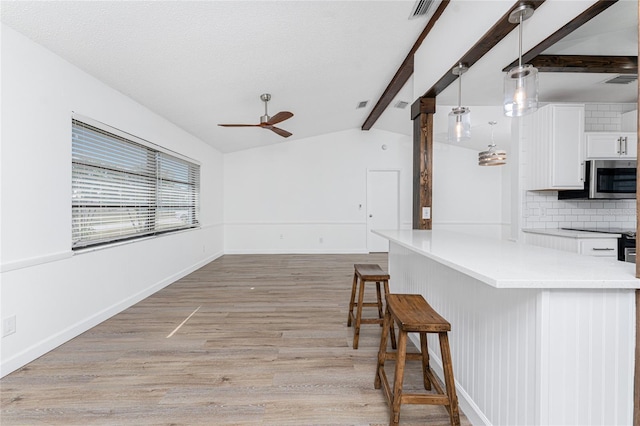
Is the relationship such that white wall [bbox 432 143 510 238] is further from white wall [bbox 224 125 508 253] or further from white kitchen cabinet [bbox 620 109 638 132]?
white kitchen cabinet [bbox 620 109 638 132]

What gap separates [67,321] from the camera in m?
2.66

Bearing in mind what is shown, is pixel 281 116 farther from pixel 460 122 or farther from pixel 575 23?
pixel 575 23

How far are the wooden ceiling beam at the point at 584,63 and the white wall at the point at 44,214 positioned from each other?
12.7 ft

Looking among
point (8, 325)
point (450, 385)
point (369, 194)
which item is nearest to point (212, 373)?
point (8, 325)

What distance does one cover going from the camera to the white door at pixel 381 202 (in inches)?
293

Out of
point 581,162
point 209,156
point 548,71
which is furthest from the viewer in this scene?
point 209,156

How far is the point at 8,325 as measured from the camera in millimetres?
2148

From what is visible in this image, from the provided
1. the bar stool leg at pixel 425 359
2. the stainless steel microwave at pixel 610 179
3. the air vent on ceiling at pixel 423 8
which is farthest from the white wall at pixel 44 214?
the stainless steel microwave at pixel 610 179

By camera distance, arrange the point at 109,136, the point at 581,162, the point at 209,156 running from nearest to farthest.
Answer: the point at 109,136 < the point at 581,162 < the point at 209,156

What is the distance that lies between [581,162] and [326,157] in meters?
4.66

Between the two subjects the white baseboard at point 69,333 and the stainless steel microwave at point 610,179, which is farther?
the stainless steel microwave at point 610,179

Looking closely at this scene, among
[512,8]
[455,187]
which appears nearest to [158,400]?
[512,8]

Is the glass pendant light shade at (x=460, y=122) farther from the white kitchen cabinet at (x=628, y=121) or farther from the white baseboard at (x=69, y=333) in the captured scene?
the white baseboard at (x=69, y=333)

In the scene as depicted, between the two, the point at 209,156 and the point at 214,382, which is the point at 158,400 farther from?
the point at 209,156
